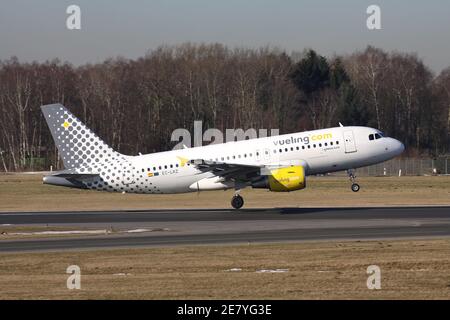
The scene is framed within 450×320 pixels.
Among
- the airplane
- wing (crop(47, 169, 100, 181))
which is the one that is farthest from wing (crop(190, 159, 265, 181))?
wing (crop(47, 169, 100, 181))

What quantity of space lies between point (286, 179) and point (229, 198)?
10.9 m

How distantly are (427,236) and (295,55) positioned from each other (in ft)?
387

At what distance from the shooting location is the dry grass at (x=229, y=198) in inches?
2128

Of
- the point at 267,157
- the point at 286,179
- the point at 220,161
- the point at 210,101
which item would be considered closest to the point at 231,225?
the point at 286,179

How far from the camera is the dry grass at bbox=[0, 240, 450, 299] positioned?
866 inches

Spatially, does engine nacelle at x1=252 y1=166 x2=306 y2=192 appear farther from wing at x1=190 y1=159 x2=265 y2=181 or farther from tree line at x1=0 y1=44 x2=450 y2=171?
tree line at x1=0 y1=44 x2=450 y2=171

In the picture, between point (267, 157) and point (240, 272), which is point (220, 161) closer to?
point (267, 157)

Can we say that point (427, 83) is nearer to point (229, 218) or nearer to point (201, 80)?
point (201, 80)

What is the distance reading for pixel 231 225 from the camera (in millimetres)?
40500

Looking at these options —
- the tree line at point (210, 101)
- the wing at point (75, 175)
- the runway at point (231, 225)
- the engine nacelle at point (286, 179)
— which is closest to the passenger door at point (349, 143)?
the engine nacelle at point (286, 179)

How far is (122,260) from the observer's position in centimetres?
2869

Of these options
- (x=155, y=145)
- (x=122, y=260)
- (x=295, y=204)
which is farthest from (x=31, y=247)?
(x=155, y=145)

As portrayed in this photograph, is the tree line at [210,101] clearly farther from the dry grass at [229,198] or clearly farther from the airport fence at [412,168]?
the dry grass at [229,198]
